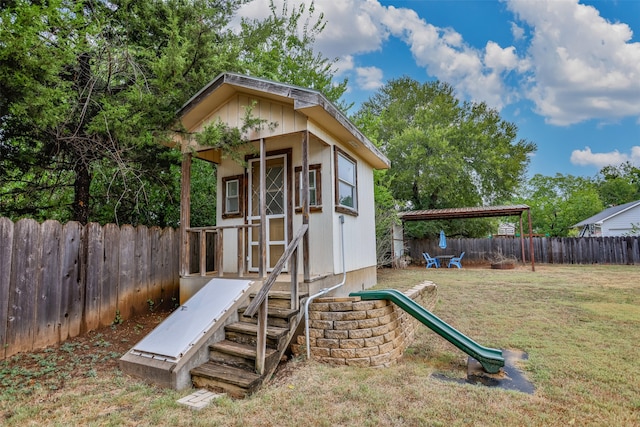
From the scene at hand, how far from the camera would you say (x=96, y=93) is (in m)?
4.84

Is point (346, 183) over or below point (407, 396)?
over

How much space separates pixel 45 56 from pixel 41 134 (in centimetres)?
167

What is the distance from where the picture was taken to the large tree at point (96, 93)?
3414 millimetres

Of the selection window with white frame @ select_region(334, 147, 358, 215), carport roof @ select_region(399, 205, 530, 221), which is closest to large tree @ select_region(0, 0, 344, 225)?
window with white frame @ select_region(334, 147, 358, 215)

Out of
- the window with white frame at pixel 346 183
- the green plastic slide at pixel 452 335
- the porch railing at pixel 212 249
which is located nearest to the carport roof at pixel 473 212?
the window with white frame at pixel 346 183

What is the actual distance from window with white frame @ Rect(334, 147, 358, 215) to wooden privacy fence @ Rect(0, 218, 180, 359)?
3291 millimetres

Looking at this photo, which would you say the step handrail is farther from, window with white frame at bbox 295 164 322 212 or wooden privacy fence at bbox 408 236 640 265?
wooden privacy fence at bbox 408 236 640 265

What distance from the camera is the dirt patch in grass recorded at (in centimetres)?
315

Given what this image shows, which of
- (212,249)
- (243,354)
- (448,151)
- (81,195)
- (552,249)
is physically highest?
(448,151)

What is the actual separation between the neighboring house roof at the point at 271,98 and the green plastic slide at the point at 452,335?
105 inches

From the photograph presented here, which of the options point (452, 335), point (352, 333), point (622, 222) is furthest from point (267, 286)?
point (622, 222)

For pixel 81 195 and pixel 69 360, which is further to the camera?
pixel 81 195

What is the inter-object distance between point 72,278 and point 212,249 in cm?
287

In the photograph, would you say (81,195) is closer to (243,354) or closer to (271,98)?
(271,98)
